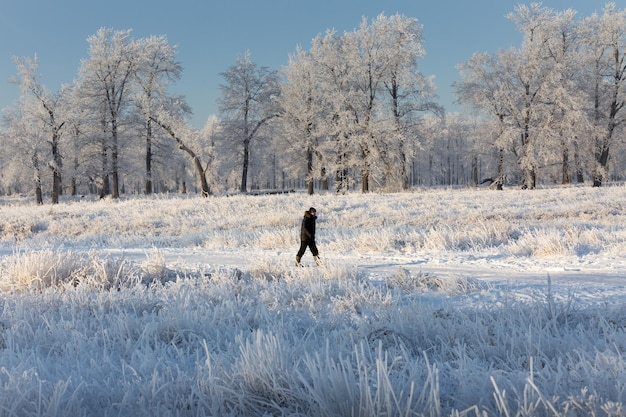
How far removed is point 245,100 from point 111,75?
10.5 m

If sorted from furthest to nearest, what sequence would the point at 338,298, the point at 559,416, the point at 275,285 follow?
the point at 275,285 < the point at 338,298 < the point at 559,416

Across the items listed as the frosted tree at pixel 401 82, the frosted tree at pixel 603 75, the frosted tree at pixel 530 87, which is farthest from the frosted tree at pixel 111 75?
the frosted tree at pixel 603 75

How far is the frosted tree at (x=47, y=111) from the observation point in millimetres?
30109

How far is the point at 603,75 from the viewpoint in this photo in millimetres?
29344

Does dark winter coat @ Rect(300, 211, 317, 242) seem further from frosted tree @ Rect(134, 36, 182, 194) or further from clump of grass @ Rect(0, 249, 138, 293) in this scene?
frosted tree @ Rect(134, 36, 182, 194)

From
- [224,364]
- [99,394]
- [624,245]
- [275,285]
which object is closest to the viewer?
[99,394]

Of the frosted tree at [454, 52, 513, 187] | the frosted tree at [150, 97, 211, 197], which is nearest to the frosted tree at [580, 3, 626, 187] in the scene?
the frosted tree at [454, 52, 513, 187]

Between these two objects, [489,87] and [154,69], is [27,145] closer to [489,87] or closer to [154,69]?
[154,69]

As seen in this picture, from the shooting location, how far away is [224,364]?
2.27m

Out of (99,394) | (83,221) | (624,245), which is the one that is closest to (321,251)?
(624,245)

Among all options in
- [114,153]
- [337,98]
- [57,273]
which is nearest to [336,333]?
[57,273]

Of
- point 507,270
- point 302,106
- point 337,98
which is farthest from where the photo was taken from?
point 302,106

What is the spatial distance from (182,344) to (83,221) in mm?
16756

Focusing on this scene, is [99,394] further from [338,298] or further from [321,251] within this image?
[321,251]
